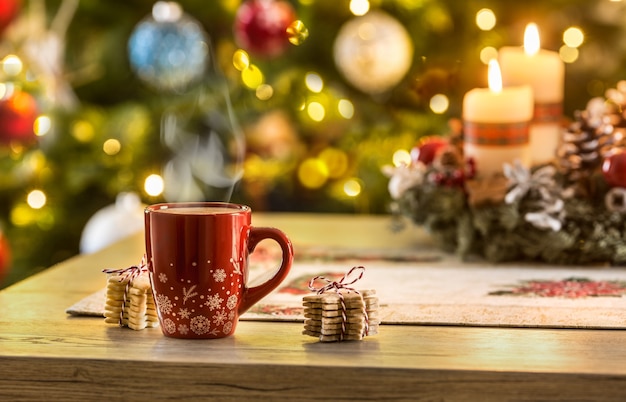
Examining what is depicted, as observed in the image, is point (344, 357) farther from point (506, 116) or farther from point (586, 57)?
point (586, 57)

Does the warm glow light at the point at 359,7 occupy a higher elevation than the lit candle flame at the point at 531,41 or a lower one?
higher

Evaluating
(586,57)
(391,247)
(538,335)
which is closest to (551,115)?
(391,247)

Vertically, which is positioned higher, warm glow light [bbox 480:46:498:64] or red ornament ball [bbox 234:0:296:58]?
red ornament ball [bbox 234:0:296:58]

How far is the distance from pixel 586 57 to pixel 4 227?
1.48 metres

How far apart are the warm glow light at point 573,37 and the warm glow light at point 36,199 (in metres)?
1.30

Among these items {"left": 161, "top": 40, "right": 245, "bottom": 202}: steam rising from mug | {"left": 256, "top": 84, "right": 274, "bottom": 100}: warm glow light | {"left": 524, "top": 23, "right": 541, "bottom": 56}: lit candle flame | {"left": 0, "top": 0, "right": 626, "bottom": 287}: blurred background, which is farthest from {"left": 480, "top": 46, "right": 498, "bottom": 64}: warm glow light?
{"left": 524, "top": 23, "right": 541, "bottom": 56}: lit candle flame

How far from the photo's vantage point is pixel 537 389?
628mm

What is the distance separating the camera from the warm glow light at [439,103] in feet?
7.11

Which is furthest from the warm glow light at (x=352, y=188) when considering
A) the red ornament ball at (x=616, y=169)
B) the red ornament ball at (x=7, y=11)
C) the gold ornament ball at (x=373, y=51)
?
the red ornament ball at (x=616, y=169)

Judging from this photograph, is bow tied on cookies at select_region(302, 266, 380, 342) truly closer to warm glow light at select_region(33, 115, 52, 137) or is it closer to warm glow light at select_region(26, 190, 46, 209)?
warm glow light at select_region(33, 115, 52, 137)

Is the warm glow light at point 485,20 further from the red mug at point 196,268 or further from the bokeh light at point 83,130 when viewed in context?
the red mug at point 196,268

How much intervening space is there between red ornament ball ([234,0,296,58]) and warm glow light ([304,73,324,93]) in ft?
0.66

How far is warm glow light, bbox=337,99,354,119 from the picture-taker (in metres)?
2.21

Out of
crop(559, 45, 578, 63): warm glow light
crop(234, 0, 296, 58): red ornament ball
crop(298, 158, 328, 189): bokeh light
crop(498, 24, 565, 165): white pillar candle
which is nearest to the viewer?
crop(498, 24, 565, 165): white pillar candle
